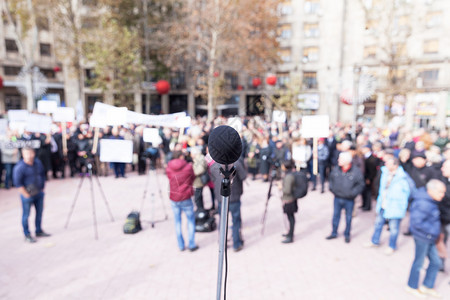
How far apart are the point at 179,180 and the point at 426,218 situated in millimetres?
3950

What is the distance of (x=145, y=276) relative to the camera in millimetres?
5109

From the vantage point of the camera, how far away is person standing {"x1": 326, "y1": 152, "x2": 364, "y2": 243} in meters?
6.07

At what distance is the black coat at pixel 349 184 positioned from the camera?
6062 mm

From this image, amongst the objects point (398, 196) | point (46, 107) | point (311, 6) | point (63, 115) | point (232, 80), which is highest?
point (311, 6)

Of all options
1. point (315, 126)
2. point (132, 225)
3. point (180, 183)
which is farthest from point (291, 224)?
point (132, 225)

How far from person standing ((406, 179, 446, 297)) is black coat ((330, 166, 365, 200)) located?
5.36ft

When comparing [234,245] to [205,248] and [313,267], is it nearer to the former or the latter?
[205,248]

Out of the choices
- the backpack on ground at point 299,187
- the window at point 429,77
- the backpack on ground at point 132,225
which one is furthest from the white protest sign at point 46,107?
the window at point 429,77

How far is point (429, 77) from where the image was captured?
28.6 m

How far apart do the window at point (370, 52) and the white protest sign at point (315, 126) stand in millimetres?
29941

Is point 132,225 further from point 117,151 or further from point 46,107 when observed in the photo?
point 46,107

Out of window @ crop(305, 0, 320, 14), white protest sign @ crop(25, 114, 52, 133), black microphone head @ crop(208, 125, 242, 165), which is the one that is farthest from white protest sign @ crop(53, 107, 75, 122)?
window @ crop(305, 0, 320, 14)

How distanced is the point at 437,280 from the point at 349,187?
2.05 m

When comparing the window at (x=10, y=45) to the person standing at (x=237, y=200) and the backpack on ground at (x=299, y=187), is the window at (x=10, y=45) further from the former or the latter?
the backpack on ground at (x=299, y=187)
